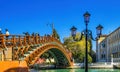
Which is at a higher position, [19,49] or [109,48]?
[109,48]

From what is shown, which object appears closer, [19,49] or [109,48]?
[19,49]

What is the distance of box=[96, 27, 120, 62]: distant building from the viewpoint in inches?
3208

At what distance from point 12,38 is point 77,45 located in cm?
5658

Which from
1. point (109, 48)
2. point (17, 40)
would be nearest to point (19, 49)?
point (17, 40)

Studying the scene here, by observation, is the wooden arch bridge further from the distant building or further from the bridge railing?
the distant building

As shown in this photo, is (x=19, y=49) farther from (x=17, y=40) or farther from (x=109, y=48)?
(x=109, y=48)

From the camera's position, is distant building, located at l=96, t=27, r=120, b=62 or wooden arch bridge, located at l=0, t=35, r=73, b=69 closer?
wooden arch bridge, located at l=0, t=35, r=73, b=69

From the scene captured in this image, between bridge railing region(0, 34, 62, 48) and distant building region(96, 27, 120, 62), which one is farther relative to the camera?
distant building region(96, 27, 120, 62)

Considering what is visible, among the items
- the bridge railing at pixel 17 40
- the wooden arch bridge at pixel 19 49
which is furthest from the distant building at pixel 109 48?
the bridge railing at pixel 17 40

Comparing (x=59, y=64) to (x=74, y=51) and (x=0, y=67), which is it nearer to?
(x=74, y=51)

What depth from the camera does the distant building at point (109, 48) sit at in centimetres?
8148

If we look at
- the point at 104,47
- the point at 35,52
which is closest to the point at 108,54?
the point at 104,47

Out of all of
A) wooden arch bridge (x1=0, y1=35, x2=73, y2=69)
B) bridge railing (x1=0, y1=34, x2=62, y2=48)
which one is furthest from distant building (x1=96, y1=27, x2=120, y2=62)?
bridge railing (x1=0, y1=34, x2=62, y2=48)

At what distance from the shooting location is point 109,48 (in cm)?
9619
